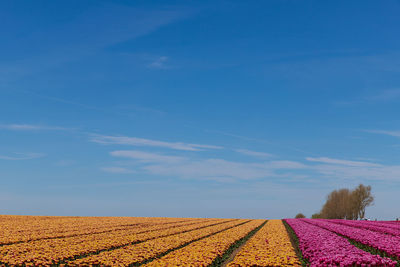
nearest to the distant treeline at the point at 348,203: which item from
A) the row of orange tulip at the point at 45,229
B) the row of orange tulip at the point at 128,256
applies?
the row of orange tulip at the point at 45,229

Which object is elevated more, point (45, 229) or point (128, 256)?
point (128, 256)

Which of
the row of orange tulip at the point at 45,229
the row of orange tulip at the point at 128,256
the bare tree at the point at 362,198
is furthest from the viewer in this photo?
the bare tree at the point at 362,198

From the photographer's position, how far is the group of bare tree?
81.2 meters

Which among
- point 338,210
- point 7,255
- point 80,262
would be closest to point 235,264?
point 80,262

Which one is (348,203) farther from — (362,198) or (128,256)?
(128,256)

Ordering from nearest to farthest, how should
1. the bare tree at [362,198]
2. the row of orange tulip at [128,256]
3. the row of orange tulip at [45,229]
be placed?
the row of orange tulip at [128,256] → the row of orange tulip at [45,229] → the bare tree at [362,198]

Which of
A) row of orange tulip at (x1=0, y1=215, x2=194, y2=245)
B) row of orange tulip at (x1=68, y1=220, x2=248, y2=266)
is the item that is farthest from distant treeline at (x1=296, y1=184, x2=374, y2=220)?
row of orange tulip at (x1=68, y1=220, x2=248, y2=266)

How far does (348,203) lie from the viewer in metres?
82.7

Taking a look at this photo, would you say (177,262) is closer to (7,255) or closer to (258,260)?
(258,260)

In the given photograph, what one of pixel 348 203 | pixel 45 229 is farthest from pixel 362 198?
pixel 45 229

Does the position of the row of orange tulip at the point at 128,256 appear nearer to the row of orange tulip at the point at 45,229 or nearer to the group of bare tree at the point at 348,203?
the row of orange tulip at the point at 45,229

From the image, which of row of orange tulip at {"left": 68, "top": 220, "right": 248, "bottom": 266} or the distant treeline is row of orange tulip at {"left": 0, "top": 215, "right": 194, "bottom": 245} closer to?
row of orange tulip at {"left": 68, "top": 220, "right": 248, "bottom": 266}

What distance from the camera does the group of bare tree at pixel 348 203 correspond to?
8125cm

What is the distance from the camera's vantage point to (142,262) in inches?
572
